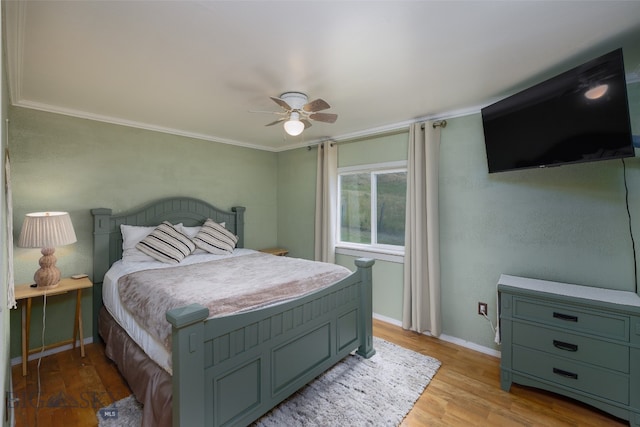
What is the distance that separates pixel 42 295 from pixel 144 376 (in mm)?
1572

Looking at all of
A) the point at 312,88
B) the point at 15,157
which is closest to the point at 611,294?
the point at 312,88

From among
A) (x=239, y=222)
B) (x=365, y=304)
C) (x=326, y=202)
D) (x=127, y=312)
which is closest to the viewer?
(x=127, y=312)

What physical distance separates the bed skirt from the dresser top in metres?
2.53

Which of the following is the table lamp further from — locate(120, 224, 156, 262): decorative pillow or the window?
the window

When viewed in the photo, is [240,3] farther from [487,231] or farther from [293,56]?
[487,231]

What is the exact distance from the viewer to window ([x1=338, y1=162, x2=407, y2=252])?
3.57 meters

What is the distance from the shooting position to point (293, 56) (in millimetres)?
1899

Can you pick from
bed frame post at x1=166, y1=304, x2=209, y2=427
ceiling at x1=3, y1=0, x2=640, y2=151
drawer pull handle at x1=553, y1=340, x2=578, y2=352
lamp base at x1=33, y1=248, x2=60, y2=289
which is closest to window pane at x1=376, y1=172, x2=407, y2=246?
ceiling at x1=3, y1=0, x2=640, y2=151

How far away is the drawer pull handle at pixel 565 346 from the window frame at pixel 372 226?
5.19 feet

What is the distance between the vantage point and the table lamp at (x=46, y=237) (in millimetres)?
2363

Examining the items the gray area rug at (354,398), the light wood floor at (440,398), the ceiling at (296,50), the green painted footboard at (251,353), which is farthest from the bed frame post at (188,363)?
the ceiling at (296,50)

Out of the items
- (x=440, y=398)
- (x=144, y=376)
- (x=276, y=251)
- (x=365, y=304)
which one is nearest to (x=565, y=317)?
(x=440, y=398)

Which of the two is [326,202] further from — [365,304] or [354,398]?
[354,398]

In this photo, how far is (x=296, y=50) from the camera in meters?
1.83
